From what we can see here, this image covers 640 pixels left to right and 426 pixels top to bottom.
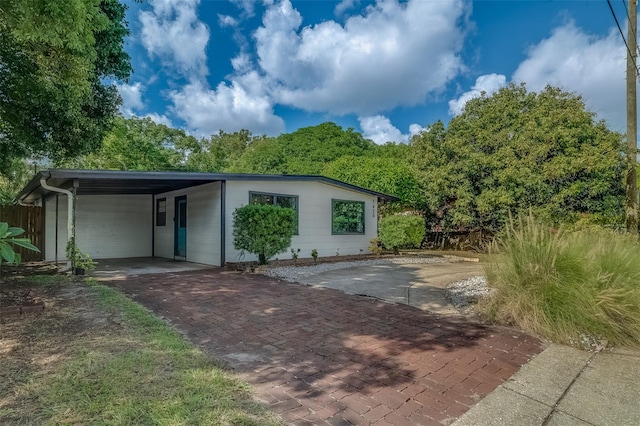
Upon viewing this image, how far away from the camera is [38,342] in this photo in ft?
10.9

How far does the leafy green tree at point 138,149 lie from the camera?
66.2ft

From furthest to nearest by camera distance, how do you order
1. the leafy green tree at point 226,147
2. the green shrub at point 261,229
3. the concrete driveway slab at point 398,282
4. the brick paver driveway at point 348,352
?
the leafy green tree at point 226,147 < the green shrub at point 261,229 < the concrete driveway slab at point 398,282 < the brick paver driveway at point 348,352

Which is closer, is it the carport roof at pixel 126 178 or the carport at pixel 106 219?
the carport roof at pixel 126 178

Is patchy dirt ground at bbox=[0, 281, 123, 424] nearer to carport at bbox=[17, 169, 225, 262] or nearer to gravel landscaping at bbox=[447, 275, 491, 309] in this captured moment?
gravel landscaping at bbox=[447, 275, 491, 309]

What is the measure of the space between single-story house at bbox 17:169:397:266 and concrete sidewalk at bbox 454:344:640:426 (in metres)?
7.70

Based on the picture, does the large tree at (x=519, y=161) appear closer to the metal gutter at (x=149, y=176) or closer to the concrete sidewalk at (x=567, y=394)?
the metal gutter at (x=149, y=176)

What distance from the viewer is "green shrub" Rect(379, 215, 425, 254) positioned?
12.5 m

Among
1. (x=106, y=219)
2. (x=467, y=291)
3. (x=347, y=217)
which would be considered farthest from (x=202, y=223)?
(x=467, y=291)

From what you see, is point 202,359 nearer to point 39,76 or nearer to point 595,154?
point 39,76

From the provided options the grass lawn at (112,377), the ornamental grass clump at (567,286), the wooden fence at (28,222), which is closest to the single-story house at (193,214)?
the wooden fence at (28,222)

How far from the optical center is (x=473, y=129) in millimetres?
14898

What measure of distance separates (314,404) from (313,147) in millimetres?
28255

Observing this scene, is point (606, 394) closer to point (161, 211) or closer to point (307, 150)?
point (161, 211)

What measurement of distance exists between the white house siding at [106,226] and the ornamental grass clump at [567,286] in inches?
471
